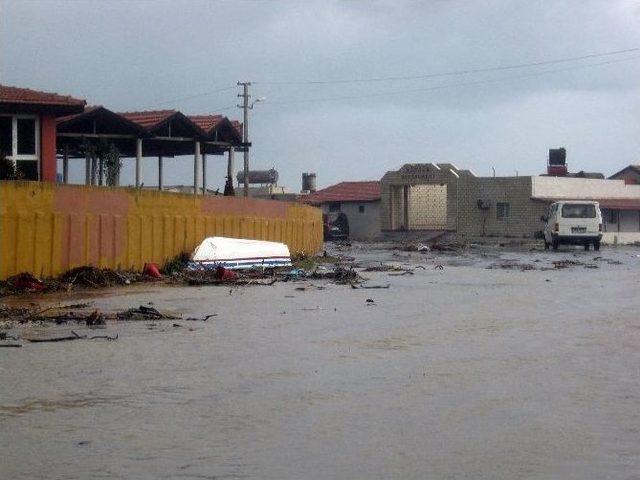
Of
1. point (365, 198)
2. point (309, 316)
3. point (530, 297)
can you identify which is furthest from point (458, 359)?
point (365, 198)

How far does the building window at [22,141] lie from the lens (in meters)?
27.1

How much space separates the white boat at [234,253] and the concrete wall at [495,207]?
119 ft

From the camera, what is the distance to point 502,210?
62.0 metres

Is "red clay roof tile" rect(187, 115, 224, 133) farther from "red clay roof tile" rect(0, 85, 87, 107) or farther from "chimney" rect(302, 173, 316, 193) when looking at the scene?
"chimney" rect(302, 173, 316, 193)

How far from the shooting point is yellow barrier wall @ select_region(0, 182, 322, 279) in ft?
60.7

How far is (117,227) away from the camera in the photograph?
2130cm

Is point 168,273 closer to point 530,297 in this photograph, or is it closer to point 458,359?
point 530,297

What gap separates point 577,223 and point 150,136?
17785 millimetres

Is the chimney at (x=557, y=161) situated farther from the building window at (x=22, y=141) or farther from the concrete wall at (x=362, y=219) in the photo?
the building window at (x=22, y=141)

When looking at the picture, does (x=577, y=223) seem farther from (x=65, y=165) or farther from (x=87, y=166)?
(x=65, y=165)

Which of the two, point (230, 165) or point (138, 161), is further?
point (230, 165)

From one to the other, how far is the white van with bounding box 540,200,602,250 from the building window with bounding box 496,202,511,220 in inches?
808

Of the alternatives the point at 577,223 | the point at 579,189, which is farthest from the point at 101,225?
the point at 579,189

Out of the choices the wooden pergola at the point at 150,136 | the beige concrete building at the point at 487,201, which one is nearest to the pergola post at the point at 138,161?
the wooden pergola at the point at 150,136
